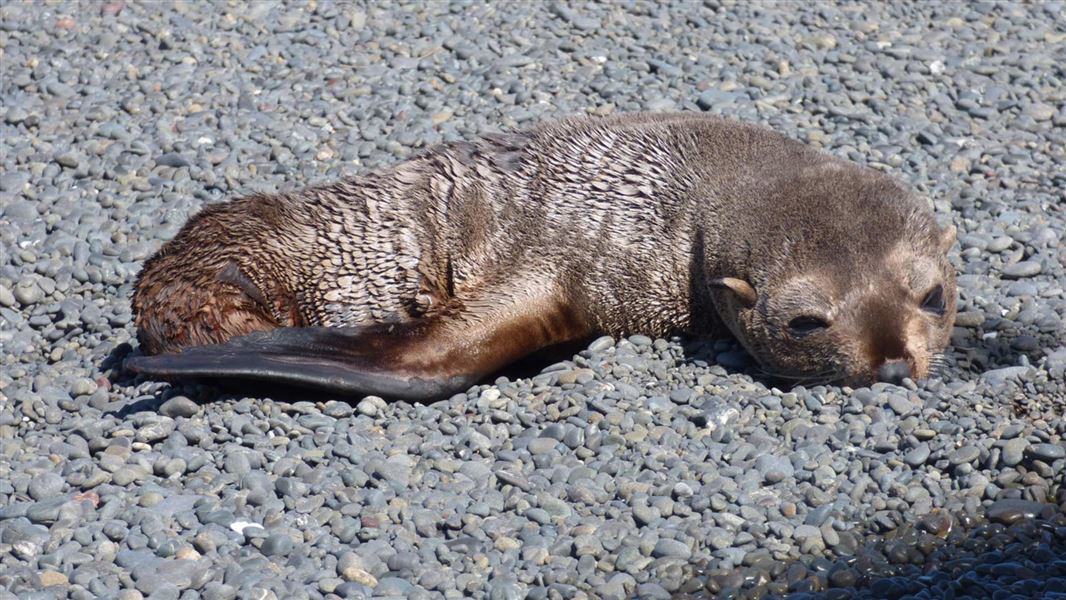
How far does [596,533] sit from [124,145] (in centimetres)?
532

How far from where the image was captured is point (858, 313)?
6371 mm

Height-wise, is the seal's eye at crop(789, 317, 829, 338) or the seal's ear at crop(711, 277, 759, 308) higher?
the seal's ear at crop(711, 277, 759, 308)

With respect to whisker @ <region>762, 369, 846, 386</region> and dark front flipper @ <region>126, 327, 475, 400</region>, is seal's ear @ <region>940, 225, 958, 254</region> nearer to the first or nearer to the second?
whisker @ <region>762, 369, 846, 386</region>

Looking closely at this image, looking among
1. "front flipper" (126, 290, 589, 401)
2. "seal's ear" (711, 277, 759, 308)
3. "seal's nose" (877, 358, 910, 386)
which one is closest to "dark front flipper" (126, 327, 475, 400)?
"front flipper" (126, 290, 589, 401)

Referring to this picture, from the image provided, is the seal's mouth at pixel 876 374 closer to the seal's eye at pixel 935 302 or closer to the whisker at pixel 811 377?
the whisker at pixel 811 377

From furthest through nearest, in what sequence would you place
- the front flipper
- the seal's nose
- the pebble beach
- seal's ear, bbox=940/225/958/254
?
seal's ear, bbox=940/225/958/254 < the front flipper < the seal's nose < the pebble beach

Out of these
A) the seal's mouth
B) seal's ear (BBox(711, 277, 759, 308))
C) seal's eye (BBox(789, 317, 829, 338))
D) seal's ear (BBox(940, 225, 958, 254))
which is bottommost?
the seal's mouth

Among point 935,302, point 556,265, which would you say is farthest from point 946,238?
point 556,265

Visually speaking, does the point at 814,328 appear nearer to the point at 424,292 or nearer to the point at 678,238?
the point at 678,238

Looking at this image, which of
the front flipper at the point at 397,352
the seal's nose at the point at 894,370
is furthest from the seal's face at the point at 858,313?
the front flipper at the point at 397,352

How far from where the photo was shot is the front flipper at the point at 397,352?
6590 mm

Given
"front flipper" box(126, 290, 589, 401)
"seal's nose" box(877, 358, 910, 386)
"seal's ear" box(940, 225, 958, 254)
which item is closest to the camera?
"seal's nose" box(877, 358, 910, 386)

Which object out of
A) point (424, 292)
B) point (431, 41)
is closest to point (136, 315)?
point (424, 292)

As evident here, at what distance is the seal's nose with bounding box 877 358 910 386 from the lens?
638cm
